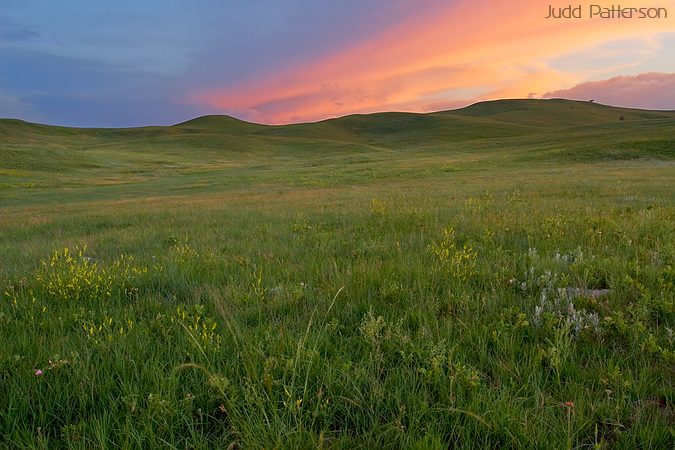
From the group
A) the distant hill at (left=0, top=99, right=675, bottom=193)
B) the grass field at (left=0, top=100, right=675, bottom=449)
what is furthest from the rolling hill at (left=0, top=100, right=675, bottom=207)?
the grass field at (left=0, top=100, right=675, bottom=449)

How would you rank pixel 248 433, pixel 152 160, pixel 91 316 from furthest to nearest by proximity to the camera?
pixel 152 160 → pixel 91 316 → pixel 248 433

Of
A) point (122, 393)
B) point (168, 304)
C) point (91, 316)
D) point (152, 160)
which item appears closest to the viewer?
point (122, 393)

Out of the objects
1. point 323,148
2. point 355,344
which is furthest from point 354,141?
point 355,344

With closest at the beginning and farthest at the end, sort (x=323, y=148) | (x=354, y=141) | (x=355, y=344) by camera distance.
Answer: (x=355, y=344)
(x=323, y=148)
(x=354, y=141)

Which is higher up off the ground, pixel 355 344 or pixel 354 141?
pixel 354 141

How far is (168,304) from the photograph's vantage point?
152 inches

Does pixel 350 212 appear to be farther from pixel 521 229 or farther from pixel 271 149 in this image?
pixel 271 149

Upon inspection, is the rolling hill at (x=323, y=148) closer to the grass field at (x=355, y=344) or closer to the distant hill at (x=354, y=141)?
the distant hill at (x=354, y=141)

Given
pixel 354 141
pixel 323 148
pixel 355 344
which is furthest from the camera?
pixel 354 141

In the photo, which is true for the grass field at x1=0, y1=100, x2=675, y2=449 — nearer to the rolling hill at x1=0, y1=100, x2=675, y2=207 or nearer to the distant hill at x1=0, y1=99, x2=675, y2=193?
the rolling hill at x1=0, y1=100, x2=675, y2=207

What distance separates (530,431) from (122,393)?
7.29 ft

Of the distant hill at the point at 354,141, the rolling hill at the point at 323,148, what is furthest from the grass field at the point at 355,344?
the distant hill at the point at 354,141

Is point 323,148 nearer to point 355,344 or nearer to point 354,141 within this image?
point 354,141

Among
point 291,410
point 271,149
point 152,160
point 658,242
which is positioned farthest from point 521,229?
point 271,149
